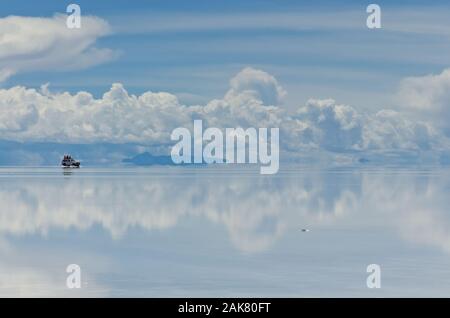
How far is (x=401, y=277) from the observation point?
160 feet

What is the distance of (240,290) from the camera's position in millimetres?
44250

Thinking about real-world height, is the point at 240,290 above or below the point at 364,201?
below

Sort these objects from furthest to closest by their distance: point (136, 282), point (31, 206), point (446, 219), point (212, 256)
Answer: point (31, 206) → point (446, 219) → point (212, 256) → point (136, 282)
